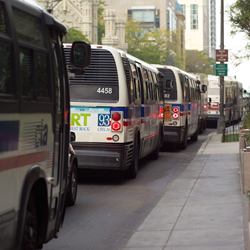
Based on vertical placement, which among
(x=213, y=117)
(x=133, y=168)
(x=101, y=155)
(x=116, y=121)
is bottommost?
(x=133, y=168)

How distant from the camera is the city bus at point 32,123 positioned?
4.23 meters

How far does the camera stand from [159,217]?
8016 mm

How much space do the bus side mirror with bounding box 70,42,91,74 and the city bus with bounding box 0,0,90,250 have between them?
11 mm

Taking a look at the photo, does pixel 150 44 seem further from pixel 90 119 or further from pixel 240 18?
pixel 90 119

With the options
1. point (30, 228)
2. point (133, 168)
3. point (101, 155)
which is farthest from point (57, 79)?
point (133, 168)

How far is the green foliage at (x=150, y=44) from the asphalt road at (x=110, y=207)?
73957mm

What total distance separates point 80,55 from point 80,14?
10032cm

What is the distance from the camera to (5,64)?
14.0ft

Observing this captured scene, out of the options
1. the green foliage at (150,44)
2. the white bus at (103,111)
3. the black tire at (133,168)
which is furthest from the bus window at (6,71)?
the green foliage at (150,44)

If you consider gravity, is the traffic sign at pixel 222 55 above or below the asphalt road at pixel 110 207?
above

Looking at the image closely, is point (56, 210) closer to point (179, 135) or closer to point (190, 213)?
point (190, 213)

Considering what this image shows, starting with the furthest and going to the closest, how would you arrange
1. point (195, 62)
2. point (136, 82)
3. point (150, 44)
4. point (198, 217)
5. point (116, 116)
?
point (195, 62) < point (150, 44) < point (136, 82) < point (116, 116) < point (198, 217)

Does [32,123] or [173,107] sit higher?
[173,107]

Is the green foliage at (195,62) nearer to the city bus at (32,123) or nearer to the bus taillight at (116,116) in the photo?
the bus taillight at (116,116)
